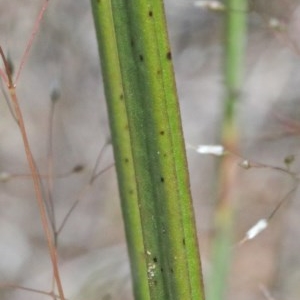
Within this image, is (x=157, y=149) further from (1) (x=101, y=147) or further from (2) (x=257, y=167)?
(1) (x=101, y=147)

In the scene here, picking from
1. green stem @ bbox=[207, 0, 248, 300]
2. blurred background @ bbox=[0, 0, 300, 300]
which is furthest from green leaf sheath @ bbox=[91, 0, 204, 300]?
blurred background @ bbox=[0, 0, 300, 300]

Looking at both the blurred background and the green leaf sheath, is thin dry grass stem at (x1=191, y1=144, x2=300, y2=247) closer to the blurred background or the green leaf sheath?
the green leaf sheath

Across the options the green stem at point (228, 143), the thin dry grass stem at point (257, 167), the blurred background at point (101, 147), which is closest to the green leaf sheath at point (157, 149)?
the thin dry grass stem at point (257, 167)

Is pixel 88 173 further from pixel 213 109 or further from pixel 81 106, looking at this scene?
pixel 213 109

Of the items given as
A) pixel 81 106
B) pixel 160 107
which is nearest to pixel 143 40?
pixel 160 107

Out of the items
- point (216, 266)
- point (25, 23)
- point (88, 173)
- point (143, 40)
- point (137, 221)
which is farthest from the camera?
point (88, 173)

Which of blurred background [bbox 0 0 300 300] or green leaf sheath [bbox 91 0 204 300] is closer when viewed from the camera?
green leaf sheath [bbox 91 0 204 300]

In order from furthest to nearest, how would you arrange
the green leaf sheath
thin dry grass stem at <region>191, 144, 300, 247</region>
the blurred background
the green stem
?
the blurred background → the green stem → thin dry grass stem at <region>191, 144, 300, 247</region> → the green leaf sheath

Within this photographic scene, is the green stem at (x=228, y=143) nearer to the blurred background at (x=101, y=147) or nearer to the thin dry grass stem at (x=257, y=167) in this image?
the thin dry grass stem at (x=257, y=167)
